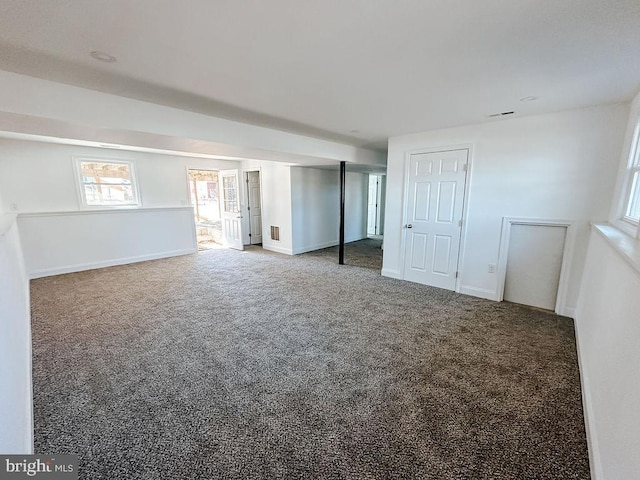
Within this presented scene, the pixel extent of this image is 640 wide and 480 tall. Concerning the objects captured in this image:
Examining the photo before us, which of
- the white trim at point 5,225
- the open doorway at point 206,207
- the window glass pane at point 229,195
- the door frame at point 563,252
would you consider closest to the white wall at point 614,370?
the door frame at point 563,252

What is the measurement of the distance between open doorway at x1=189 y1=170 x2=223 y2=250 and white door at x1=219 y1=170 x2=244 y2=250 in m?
1.03

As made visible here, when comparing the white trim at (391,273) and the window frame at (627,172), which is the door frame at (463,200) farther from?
the window frame at (627,172)

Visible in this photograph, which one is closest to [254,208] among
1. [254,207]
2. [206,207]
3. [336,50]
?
[254,207]

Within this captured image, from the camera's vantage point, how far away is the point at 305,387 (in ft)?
6.74

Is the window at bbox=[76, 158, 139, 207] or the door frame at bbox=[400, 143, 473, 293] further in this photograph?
the window at bbox=[76, 158, 139, 207]

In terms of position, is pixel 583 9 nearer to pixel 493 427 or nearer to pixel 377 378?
pixel 493 427

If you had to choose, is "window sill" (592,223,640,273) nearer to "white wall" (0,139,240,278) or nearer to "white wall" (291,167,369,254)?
"white wall" (291,167,369,254)

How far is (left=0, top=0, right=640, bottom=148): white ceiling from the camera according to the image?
55.9 inches

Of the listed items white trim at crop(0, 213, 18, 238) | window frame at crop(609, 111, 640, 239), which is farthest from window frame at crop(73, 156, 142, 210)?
window frame at crop(609, 111, 640, 239)

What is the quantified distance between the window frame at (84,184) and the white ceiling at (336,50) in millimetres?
3442

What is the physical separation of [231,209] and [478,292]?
5703mm

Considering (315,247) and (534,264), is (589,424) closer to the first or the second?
(534,264)

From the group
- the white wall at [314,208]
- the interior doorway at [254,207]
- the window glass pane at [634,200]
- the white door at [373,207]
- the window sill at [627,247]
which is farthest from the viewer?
the white door at [373,207]

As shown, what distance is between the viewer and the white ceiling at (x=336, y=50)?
1.42m
